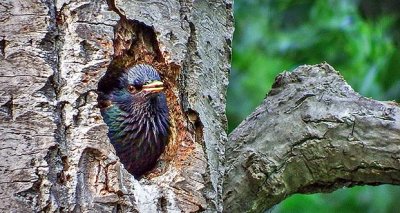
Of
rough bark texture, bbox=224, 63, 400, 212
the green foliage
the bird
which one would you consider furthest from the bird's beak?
the green foliage

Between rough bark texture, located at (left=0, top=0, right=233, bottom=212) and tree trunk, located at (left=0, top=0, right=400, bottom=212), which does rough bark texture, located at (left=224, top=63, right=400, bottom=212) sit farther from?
rough bark texture, located at (left=0, top=0, right=233, bottom=212)

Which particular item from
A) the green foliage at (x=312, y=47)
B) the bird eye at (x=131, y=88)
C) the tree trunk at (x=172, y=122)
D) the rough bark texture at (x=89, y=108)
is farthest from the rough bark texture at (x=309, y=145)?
the green foliage at (x=312, y=47)

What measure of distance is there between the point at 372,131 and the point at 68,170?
1175 millimetres

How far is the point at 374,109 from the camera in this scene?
378 centimetres

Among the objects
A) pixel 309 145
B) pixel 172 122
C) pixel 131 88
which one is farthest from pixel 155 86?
pixel 309 145

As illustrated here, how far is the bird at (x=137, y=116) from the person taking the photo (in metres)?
3.59

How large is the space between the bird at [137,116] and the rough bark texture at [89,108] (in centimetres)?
14

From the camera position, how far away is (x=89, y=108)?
314 centimetres

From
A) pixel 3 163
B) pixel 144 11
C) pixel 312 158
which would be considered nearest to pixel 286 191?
pixel 312 158

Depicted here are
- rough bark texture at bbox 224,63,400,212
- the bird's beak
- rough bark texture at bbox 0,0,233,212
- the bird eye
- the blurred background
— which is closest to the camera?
rough bark texture at bbox 0,0,233,212

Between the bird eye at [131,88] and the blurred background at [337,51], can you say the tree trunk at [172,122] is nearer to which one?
the bird eye at [131,88]

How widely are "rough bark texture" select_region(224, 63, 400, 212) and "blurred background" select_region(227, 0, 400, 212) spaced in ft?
8.31

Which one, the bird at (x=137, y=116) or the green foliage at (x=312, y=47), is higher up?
the green foliage at (x=312, y=47)

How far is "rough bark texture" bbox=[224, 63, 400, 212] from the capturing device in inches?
147
